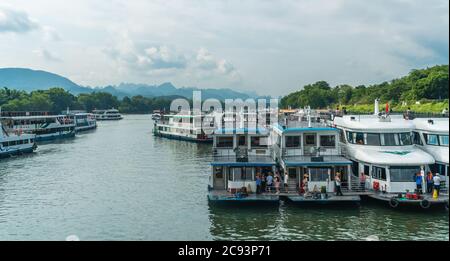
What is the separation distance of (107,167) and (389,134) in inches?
1175

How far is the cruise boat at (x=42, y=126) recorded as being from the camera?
250ft

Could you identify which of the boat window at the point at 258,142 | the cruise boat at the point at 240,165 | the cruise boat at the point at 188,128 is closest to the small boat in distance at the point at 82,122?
the cruise boat at the point at 188,128

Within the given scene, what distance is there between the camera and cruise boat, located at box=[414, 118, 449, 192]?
Result: 954 inches

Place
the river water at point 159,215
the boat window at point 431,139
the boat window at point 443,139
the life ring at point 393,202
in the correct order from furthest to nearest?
1. the boat window at point 431,139
2. the boat window at point 443,139
3. the life ring at point 393,202
4. the river water at point 159,215

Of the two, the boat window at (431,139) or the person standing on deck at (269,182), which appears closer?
the person standing on deck at (269,182)

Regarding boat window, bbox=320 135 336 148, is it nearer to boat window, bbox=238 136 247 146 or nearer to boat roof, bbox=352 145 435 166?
boat roof, bbox=352 145 435 166

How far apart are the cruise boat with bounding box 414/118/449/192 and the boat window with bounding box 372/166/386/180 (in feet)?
11.3

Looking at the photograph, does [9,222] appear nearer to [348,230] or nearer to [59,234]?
[59,234]

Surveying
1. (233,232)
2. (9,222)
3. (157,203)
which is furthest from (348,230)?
(9,222)

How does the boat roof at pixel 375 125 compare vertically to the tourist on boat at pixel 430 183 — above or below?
above

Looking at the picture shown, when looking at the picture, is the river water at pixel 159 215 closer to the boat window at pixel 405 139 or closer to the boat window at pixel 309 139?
the boat window at pixel 405 139

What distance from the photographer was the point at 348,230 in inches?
811

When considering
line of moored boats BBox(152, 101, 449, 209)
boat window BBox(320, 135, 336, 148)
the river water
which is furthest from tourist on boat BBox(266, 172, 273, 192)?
boat window BBox(320, 135, 336, 148)

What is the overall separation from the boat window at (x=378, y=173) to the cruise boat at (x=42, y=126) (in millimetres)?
67096
